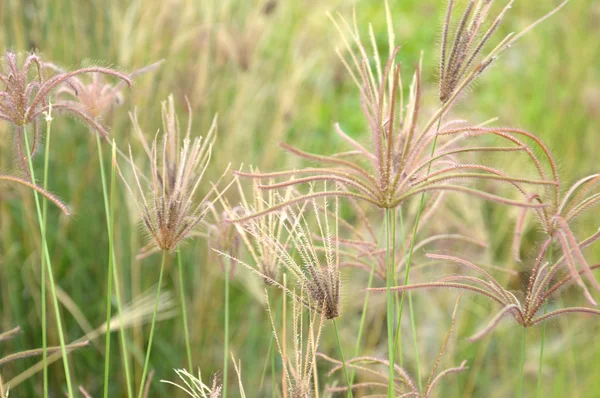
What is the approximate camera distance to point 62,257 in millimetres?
1596

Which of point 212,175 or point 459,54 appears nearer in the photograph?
point 459,54

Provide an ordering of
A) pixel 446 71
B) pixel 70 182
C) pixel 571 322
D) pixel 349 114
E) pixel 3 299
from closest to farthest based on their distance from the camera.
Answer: pixel 446 71
pixel 3 299
pixel 70 182
pixel 571 322
pixel 349 114

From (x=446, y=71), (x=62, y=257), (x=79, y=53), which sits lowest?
(x=62, y=257)

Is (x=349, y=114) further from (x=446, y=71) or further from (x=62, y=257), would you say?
(x=446, y=71)

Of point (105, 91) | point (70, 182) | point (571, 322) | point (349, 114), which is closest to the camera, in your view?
point (105, 91)

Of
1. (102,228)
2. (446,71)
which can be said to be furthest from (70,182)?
(446,71)

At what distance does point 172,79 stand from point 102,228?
0.36 m

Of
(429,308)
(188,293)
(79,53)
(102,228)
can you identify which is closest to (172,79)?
(79,53)

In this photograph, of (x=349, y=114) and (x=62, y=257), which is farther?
(x=349, y=114)

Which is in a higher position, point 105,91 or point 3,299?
point 105,91

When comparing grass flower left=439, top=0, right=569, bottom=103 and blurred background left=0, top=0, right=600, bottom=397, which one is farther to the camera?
blurred background left=0, top=0, right=600, bottom=397

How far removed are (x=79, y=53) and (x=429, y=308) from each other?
0.96 meters

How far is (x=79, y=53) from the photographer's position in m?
1.66

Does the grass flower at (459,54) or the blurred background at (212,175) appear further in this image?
the blurred background at (212,175)
